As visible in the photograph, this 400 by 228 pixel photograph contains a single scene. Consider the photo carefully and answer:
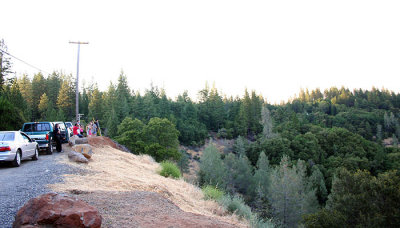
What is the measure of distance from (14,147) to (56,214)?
9491 millimetres

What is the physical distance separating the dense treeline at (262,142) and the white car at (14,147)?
10.8 m

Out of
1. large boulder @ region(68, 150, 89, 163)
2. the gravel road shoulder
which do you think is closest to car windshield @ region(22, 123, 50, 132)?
large boulder @ region(68, 150, 89, 163)

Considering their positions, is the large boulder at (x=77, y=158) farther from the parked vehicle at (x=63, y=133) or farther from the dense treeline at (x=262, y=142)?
the dense treeline at (x=262, y=142)

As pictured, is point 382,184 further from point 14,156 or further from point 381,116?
point 381,116

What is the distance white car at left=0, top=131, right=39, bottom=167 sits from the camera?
11367 mm

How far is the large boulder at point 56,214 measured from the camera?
4.15 m

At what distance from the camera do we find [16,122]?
74.6 feet

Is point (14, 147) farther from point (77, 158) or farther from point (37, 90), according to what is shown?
point (37, 90)

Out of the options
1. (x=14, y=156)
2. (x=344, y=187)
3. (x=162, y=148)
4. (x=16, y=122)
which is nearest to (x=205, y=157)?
(x=162, y=148)

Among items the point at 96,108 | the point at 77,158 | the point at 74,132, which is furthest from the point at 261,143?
the point at 77,158

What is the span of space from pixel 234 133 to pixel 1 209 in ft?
304

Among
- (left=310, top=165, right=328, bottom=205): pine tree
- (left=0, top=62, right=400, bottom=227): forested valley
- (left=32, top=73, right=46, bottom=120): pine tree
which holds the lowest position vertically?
(left=310, top=165, right=328, bottom=205): pine tree

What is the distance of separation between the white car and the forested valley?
31.7 ft

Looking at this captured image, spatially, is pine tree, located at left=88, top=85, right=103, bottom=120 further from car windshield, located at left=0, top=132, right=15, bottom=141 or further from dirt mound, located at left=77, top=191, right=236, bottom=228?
dirt mound, located at left=77, top=191, right=236, bottom=228
